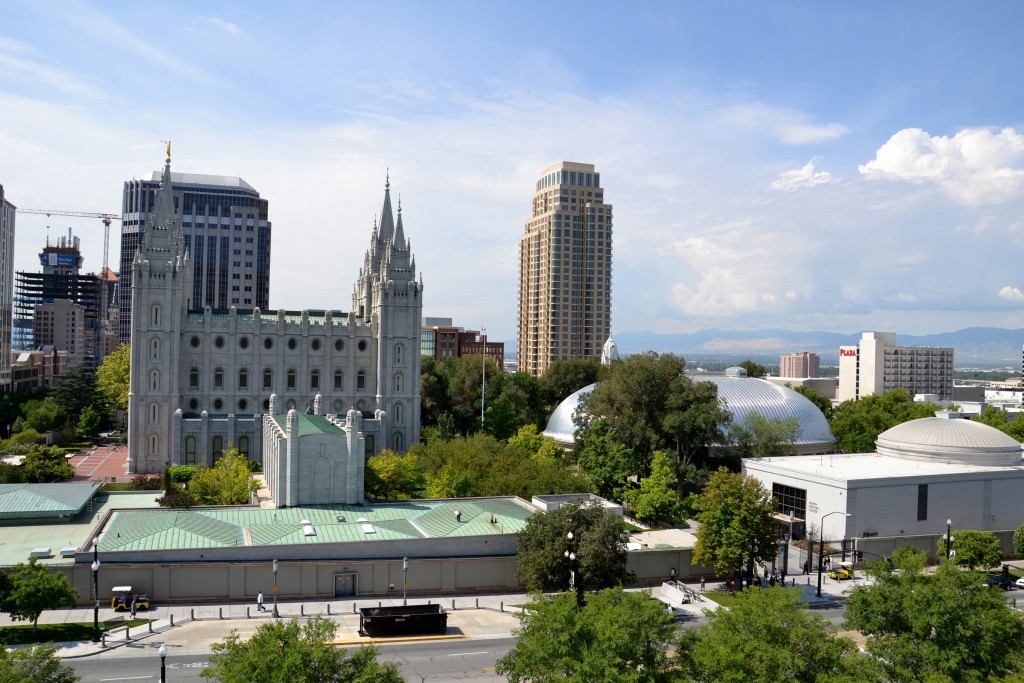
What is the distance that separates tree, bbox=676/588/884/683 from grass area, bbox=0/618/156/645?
27373 mm

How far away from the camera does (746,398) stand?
99812 mm

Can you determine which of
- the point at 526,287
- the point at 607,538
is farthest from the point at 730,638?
the point at 526,287

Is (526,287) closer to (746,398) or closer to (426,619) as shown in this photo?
(746,398)

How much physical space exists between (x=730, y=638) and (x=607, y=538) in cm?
1674

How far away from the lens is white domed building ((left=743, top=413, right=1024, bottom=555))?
66812 mm

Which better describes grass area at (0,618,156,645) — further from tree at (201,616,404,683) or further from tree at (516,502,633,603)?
tree at (516,502,633,603)

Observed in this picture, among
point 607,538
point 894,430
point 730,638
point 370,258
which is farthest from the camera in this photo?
point 370,258

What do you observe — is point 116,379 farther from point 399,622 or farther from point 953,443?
point 953,443

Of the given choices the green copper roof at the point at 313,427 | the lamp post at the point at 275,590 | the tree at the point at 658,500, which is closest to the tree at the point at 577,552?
the lamp post at the point at 275,590

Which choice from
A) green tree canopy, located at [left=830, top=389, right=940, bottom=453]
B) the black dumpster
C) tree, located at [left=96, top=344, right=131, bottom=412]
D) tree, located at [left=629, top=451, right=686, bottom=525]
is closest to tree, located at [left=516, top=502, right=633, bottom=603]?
the black dumpster

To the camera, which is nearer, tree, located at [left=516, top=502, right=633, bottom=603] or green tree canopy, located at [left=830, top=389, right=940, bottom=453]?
tree, located at [left=516, top=502, right=633, bottom=603]

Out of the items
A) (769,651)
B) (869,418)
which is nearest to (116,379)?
(869,418)

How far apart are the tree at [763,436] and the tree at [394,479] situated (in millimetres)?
31940

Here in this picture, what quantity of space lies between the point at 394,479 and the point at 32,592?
1405 inches
